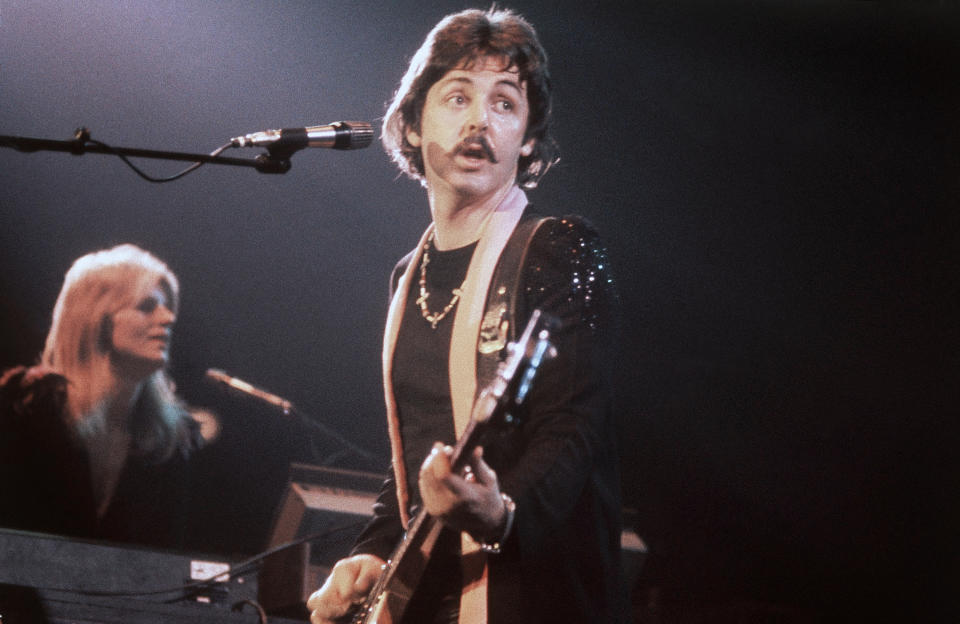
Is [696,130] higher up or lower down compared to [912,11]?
lower down

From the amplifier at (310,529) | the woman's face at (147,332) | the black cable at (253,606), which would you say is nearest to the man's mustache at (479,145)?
the black cable at (253,606)

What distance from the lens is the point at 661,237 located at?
16.3 ft

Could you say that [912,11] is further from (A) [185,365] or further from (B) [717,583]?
(A) [185,365]

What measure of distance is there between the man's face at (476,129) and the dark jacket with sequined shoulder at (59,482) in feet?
10.4

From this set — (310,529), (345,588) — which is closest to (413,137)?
(345,588)

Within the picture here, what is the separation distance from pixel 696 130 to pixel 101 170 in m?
2.98

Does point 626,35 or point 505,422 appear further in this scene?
point 626,35

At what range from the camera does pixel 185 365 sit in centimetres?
514

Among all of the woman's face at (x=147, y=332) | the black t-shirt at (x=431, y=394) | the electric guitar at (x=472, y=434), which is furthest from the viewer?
the woman's face at (x=147, y=332)

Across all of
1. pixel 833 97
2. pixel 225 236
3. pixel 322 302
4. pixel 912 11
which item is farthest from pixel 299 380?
pixel 912 11

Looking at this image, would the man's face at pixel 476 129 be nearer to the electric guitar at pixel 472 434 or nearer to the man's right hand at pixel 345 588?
the electric guitar at pixel 472 434

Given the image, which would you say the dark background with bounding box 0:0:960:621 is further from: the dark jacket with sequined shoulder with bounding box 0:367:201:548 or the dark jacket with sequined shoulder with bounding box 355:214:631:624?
the dark jacket with sequined shoulder with bounding box 355:214:631:624

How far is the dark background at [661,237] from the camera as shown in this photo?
15.2 feet

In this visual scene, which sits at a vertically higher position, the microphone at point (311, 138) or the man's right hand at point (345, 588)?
the microphone at point (311, 138)
